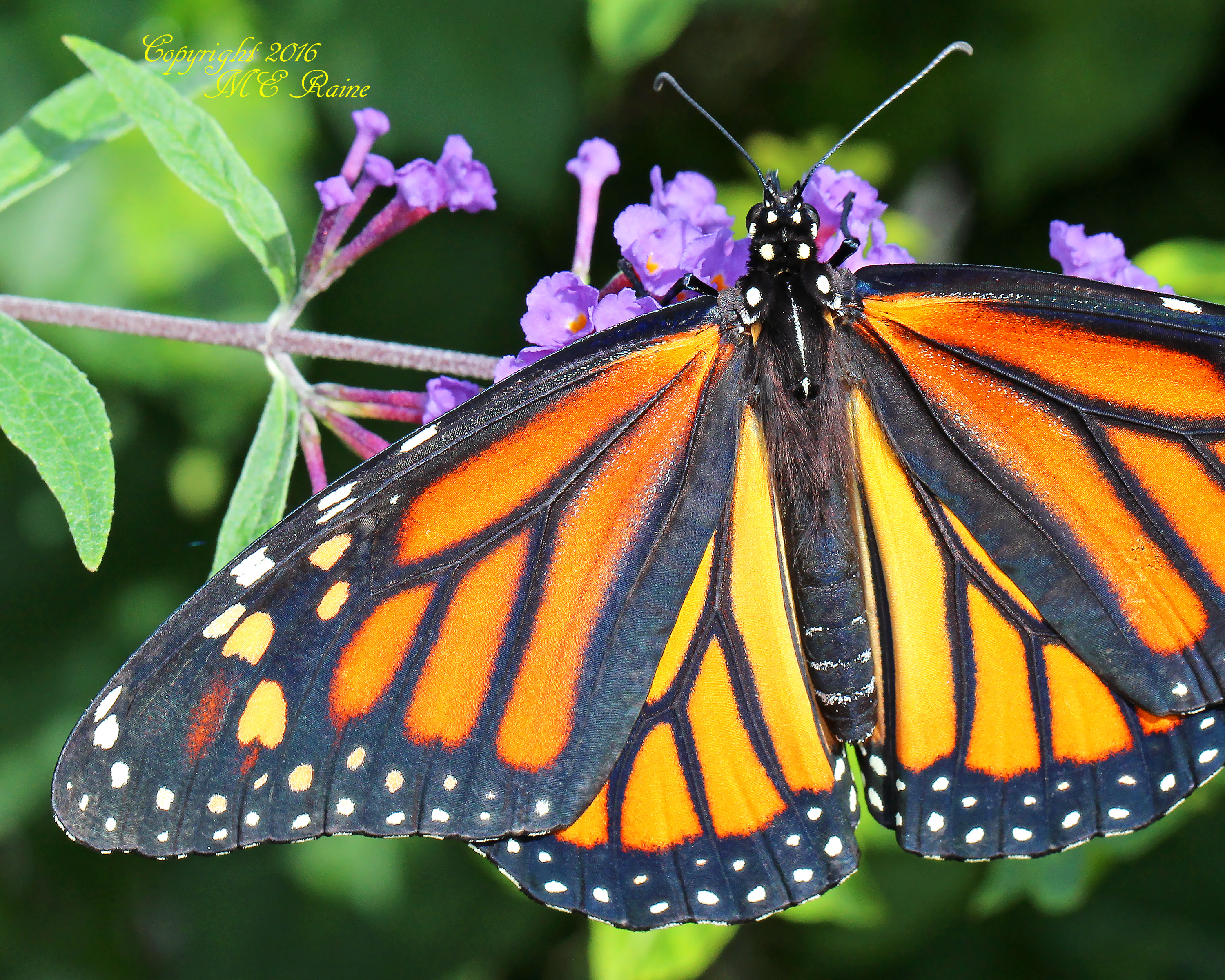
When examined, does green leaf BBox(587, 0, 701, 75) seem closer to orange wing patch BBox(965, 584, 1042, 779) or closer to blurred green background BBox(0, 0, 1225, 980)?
blurred green background BBox(0, 0, 1225, 980)

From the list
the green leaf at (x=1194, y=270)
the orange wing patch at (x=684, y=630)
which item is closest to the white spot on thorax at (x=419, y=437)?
the orange wing patch at (x=684, y=630)

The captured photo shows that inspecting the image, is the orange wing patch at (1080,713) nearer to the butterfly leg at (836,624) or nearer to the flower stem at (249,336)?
the butterfly leg at (836,624)

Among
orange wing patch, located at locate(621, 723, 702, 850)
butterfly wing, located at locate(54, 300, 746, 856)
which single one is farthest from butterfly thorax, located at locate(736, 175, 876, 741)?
orange wing patch, located at locate(621, 723, 702, 850)

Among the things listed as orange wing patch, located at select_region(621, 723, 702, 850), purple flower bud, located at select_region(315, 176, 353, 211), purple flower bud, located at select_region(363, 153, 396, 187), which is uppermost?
purple flower bud, located at select_region(363, 153, 396, 187)

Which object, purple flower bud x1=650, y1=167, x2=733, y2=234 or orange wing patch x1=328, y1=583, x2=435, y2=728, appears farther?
purple flower bud x1=650, y1=167, x2=733, y2=234

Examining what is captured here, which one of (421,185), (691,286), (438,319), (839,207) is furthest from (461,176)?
(438,319)

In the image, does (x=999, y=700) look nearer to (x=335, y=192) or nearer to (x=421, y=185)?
(x=421, y=185)
